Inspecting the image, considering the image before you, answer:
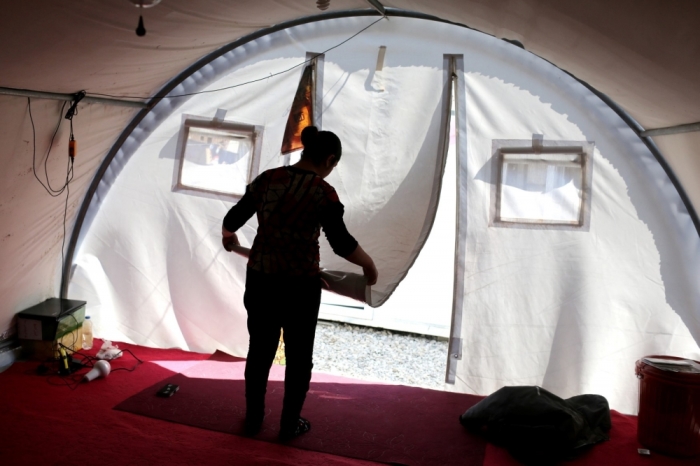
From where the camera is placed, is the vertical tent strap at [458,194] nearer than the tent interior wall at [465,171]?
No

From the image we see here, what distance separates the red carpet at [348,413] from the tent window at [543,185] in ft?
3.72

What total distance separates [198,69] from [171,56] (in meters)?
0.45

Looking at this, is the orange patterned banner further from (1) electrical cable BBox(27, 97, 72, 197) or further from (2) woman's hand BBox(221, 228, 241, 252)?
(1) electrical cable BBox(27, 97, 72, 197)

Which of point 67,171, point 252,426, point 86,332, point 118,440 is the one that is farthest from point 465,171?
point 86,332

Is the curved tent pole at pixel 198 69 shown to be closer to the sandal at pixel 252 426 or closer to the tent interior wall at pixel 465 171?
the tent interior wall at pixel 465 171

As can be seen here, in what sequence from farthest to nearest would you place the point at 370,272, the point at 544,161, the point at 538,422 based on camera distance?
1. the point at 544,161
2. the point at 538,422
3. the point at 370,272

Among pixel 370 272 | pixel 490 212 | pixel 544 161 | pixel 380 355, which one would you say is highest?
pixel 544 161

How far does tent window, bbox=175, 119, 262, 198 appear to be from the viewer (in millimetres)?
3879

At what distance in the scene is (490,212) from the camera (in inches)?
139

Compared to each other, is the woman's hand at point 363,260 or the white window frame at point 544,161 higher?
the white window frame at point 544,161

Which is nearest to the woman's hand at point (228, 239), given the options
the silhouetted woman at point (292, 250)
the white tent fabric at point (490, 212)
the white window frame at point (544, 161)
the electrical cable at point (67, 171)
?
the silhouetted woman at point (292, 250)

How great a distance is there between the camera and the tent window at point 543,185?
3.45 metres

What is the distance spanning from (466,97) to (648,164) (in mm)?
1058

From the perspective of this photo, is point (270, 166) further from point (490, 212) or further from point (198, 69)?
point (490, 212)
